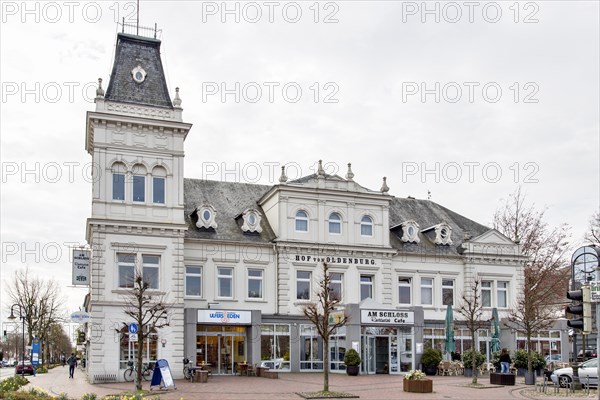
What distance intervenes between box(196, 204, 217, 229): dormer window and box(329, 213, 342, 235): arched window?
6856 mm

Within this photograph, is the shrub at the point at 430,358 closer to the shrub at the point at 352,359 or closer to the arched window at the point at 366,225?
the shrub at the point at 352,359

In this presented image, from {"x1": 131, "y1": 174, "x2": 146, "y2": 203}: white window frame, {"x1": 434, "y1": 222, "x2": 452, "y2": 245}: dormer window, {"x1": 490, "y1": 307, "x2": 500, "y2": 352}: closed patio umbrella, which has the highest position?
{"x1": 131, "y1": 174, "x2": 146, "y2": 203}: white window frame

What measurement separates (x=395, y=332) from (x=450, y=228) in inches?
396

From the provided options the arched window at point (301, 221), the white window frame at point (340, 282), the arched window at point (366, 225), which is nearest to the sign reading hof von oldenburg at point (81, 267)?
the arched window at point (301, 221)

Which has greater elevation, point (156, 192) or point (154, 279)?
point (156, 192)

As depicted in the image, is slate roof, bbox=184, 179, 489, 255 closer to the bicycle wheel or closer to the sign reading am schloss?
the sign reading am schloss

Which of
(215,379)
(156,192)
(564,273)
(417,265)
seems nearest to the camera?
(215,379)

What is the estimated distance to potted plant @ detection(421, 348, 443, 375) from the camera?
40.4 metres

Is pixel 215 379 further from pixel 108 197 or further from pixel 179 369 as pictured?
pixel 108 197

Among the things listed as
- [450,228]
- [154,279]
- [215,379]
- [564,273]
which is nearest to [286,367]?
[215,379]

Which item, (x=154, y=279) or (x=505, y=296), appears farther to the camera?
(x=505, y=296)

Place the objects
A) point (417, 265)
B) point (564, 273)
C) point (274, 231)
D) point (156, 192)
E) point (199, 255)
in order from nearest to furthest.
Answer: point (156, 192), point (199, 255), point (274, 231), point (417, 265), point (564, 273)

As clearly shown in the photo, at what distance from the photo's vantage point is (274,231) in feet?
141

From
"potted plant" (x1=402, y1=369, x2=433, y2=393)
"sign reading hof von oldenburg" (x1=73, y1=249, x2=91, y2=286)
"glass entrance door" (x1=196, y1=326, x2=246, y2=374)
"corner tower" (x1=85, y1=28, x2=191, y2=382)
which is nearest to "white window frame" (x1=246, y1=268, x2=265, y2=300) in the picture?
"glass entrance door" (x1=196, y1=326, x2=246, y2=374)
